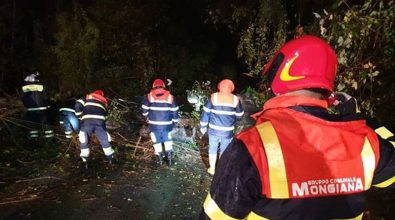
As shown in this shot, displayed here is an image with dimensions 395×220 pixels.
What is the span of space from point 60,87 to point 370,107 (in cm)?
1286

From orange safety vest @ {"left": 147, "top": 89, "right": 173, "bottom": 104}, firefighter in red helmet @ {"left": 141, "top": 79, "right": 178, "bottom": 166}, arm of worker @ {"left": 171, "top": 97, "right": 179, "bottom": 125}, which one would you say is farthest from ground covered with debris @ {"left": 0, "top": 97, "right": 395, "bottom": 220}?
orange safety vest @ {"left": 147, "top": 89, "right": 173, "bottom": 104}

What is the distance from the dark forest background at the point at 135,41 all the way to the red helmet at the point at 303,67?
7.92 m

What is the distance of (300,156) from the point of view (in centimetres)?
167

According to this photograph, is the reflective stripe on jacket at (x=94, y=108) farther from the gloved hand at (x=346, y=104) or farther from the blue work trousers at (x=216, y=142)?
the gloved hand at (x=346, y=104)

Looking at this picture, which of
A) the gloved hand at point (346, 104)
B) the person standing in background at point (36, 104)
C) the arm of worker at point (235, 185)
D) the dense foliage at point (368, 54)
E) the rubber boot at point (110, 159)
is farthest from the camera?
the person standing in background at point (36, 104)

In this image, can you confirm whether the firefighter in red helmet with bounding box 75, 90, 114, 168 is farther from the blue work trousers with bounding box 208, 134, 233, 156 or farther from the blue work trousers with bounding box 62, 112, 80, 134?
the blue work trousers with bounding box 208, 134, 233, 156

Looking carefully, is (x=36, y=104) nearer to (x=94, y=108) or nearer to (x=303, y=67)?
(x=94, y=108)

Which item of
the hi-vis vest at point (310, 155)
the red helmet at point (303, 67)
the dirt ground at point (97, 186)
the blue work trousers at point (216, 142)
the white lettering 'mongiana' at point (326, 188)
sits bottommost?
the dirt ground at point (97, 186)

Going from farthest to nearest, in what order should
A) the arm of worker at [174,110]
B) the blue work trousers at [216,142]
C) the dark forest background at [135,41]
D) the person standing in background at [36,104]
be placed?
1. the dark forest background at [135,41]
2. the person standing in background at [36,104]
3. the arm of worker at [174,110]
4. the blue work trousers at [216,142]

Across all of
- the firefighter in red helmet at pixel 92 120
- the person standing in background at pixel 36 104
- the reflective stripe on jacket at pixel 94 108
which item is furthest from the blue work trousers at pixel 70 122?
the reflective stripe on jacket at pixel 94 108

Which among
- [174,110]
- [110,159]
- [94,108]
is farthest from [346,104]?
[110,159]

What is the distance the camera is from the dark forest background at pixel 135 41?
38.3 feet

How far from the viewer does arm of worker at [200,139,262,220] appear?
5.32ft

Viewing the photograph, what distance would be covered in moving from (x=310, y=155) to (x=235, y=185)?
1.07 feet
